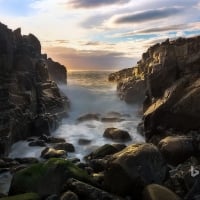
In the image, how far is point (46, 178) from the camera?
20.5 meters

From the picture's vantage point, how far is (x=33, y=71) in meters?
51.9

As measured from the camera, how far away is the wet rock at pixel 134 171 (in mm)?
19859

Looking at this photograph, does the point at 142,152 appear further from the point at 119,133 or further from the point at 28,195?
the point at 119,133

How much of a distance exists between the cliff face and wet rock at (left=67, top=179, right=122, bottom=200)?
47.3ft

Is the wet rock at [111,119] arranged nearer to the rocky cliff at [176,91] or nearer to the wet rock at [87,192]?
the rocky cliff at [176,91]

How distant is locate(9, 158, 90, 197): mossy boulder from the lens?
20.1m

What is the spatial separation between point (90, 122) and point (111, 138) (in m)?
9.50

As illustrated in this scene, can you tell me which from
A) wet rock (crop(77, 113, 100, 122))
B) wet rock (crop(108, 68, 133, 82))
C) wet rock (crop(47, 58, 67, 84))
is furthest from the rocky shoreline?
wet rock (crop(47, 58, 67, 84))

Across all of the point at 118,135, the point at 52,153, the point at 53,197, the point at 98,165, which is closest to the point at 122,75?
the point at 118,135

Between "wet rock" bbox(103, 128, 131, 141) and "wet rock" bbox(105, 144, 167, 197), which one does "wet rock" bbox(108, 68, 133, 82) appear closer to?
"wet rock" bbox(103, 128, 131, 141)

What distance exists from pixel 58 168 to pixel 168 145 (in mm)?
9466

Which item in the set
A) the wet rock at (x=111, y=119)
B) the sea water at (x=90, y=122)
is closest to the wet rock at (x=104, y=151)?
the sea water at (x=90, y=122)

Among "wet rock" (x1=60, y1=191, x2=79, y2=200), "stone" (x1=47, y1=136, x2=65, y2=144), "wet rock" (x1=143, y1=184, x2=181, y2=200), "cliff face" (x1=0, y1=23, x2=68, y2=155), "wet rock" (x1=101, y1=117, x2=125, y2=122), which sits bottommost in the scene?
"stone" (x1=47, y1=136, x2=65, y2=144)

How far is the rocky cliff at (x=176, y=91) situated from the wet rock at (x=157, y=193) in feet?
45.2
